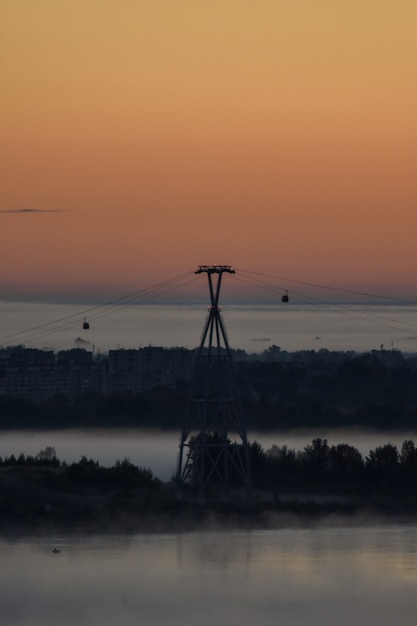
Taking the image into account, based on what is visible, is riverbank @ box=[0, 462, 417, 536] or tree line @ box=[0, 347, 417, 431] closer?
riverbank @ box=[0, 462, 417, 536]

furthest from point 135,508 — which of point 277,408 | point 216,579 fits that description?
point 277,408

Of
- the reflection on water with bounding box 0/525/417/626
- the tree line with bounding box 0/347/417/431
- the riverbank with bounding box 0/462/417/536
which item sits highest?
the tree line with bounding box 0/347/417/431

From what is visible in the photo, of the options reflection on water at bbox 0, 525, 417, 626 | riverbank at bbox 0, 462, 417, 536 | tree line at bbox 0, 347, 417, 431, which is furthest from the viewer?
tree line at bbox 0, 347, 417, 431

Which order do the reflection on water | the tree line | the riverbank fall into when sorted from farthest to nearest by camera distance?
1. the tree line
2. the riverbank
3. the reflection on water

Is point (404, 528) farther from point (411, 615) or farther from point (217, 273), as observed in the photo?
point (411, 615)

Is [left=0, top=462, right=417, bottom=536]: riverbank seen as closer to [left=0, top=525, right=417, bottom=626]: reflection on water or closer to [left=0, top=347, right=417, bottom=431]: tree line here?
[left=0, top=525, right=417, bottom=626]: reflection on water

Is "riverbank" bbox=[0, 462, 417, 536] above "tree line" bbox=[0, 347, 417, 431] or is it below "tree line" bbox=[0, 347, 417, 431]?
below

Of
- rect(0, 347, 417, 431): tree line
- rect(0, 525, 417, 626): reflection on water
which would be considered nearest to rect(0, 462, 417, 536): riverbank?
rect(0, 525, 417, 626): reflection on water

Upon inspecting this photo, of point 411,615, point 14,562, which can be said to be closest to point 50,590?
point 14,562

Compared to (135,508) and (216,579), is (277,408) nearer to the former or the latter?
(135,508)
